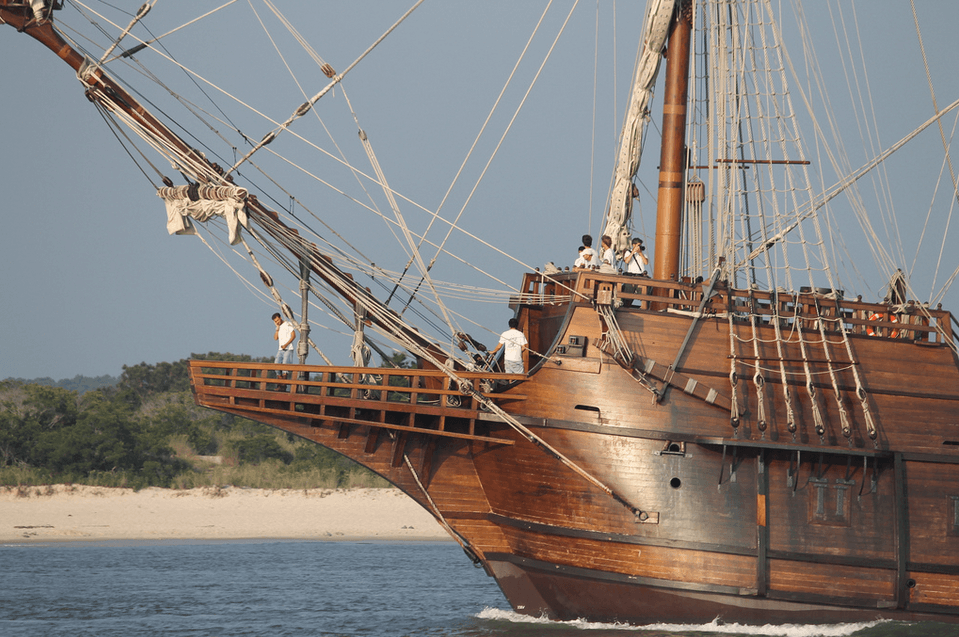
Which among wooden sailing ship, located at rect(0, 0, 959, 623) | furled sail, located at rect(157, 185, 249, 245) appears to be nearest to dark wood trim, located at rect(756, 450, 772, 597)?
wooden sailing ship, located at rect(0, 0, 959, 623)

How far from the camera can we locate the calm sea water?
13.4 m

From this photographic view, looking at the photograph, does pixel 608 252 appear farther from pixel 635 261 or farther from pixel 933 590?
pixel 933 590

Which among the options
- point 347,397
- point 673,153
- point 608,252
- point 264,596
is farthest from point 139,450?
point 673,153

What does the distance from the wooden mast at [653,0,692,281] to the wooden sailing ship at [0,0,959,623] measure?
1410 millimetres

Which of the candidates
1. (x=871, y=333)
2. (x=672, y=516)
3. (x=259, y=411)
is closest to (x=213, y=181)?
(x=259, y=411)

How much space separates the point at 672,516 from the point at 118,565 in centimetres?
1203

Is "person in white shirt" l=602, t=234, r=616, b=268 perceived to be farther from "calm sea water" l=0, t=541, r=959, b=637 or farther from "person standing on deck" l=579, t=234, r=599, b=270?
"calm sea water" l=0, t=541, r=959, b=637

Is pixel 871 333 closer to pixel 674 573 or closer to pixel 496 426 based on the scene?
pixel 674 573

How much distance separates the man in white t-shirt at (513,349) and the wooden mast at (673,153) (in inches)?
102

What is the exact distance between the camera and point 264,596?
16.8 meters

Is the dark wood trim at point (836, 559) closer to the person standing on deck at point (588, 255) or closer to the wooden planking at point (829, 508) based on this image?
the wooden planking at point (829, 508)

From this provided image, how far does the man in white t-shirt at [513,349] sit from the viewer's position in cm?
1316

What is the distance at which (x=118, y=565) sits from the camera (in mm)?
20000

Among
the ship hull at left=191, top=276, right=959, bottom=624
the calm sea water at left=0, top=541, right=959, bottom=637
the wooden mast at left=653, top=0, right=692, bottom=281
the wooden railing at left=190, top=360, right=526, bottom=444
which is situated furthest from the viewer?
the wooden mast at left=653, top=0, right=692, bottom=281
